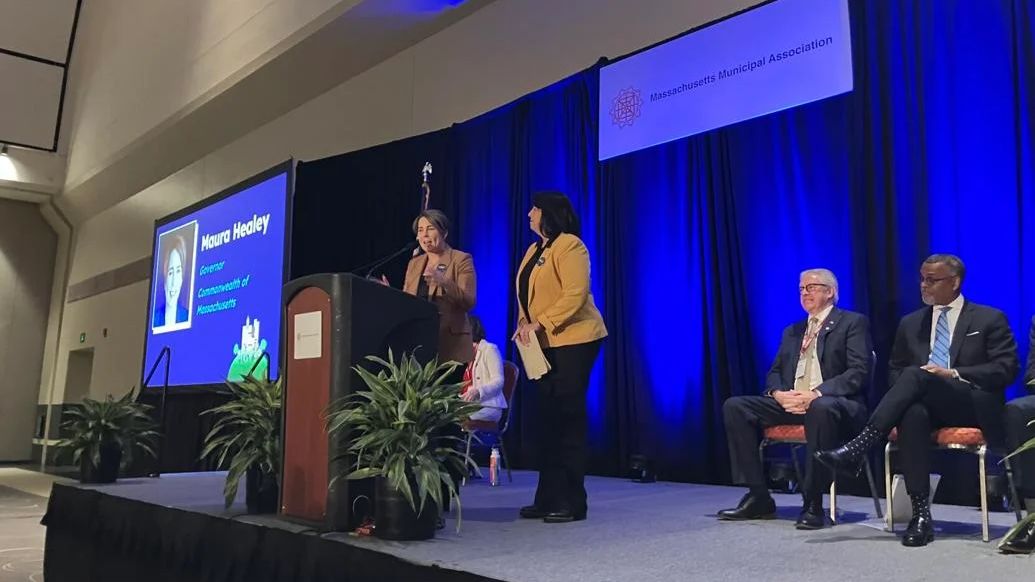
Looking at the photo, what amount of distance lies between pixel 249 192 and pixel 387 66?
204 cm

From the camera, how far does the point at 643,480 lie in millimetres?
4469

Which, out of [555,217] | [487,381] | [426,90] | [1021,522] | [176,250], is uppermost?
[426,90]

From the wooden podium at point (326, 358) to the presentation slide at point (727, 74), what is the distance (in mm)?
2646

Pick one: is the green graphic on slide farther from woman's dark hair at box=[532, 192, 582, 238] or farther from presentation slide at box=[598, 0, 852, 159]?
woman's dark hair at box=[532, 192, 582, 238]

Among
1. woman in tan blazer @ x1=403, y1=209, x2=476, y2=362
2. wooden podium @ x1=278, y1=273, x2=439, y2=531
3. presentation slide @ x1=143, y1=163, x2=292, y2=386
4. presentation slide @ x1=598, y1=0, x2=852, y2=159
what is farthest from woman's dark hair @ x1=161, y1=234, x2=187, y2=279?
wooden podium @ x1=278, y1=273, x2=439, y2=531

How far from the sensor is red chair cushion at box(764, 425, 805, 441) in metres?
2.79

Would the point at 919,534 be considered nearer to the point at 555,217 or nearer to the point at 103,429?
the point at 555,217

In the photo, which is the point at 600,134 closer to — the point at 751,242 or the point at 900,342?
the point at 751,242

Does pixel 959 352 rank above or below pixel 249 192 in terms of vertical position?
below

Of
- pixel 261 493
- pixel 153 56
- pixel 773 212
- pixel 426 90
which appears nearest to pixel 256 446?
pixel 261 493

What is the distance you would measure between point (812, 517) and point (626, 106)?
3.15m

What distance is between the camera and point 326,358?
2.23 metres

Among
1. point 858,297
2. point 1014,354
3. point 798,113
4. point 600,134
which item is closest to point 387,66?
point 600,134

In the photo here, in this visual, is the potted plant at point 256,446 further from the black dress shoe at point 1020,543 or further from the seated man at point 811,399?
the black dress shoe at point 1020,543
